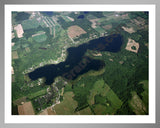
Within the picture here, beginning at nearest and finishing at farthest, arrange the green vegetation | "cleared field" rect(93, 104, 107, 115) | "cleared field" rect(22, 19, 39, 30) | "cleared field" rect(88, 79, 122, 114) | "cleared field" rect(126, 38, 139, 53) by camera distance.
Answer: "cleared field" rect(93, 104, 107, 115), "cleared field" rect(88, 79, 122, 114), "cleared field" rect(126, 38, 139, 53), "cleared field" rect(22, 19, 39, 30), the green vegetation

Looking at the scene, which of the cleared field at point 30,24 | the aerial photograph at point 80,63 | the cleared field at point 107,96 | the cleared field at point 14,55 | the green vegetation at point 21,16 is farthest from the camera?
the green vegetation at point 21,16

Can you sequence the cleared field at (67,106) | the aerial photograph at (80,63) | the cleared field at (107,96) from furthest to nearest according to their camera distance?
1. the aerial photograph at (80,63)
2. the cleared field at (107,96)
3. the cleared field at (67,106)

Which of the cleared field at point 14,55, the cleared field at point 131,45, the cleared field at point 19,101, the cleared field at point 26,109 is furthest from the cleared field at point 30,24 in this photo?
the cleared field at point 131,45

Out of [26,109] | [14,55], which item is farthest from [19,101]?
[14,55]

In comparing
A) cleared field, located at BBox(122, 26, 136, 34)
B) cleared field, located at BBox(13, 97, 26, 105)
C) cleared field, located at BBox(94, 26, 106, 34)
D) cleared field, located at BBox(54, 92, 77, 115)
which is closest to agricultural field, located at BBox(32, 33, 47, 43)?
cleared field, located at BBox(94, 26, 106, 34)

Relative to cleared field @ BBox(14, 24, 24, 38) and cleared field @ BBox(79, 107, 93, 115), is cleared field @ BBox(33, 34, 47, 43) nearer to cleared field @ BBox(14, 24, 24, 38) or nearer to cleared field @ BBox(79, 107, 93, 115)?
cleared field @ BBox(14, 24, 24, 38)

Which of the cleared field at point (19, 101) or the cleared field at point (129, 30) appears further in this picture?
the cleared field at point (129, 30)

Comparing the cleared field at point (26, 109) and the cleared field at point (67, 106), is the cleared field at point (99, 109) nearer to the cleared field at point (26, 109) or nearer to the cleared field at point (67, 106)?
the cleared field at point (67, 106)

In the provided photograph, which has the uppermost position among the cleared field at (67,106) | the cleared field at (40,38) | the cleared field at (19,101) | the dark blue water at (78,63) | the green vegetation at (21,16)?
the green vegetation at (21,16)
